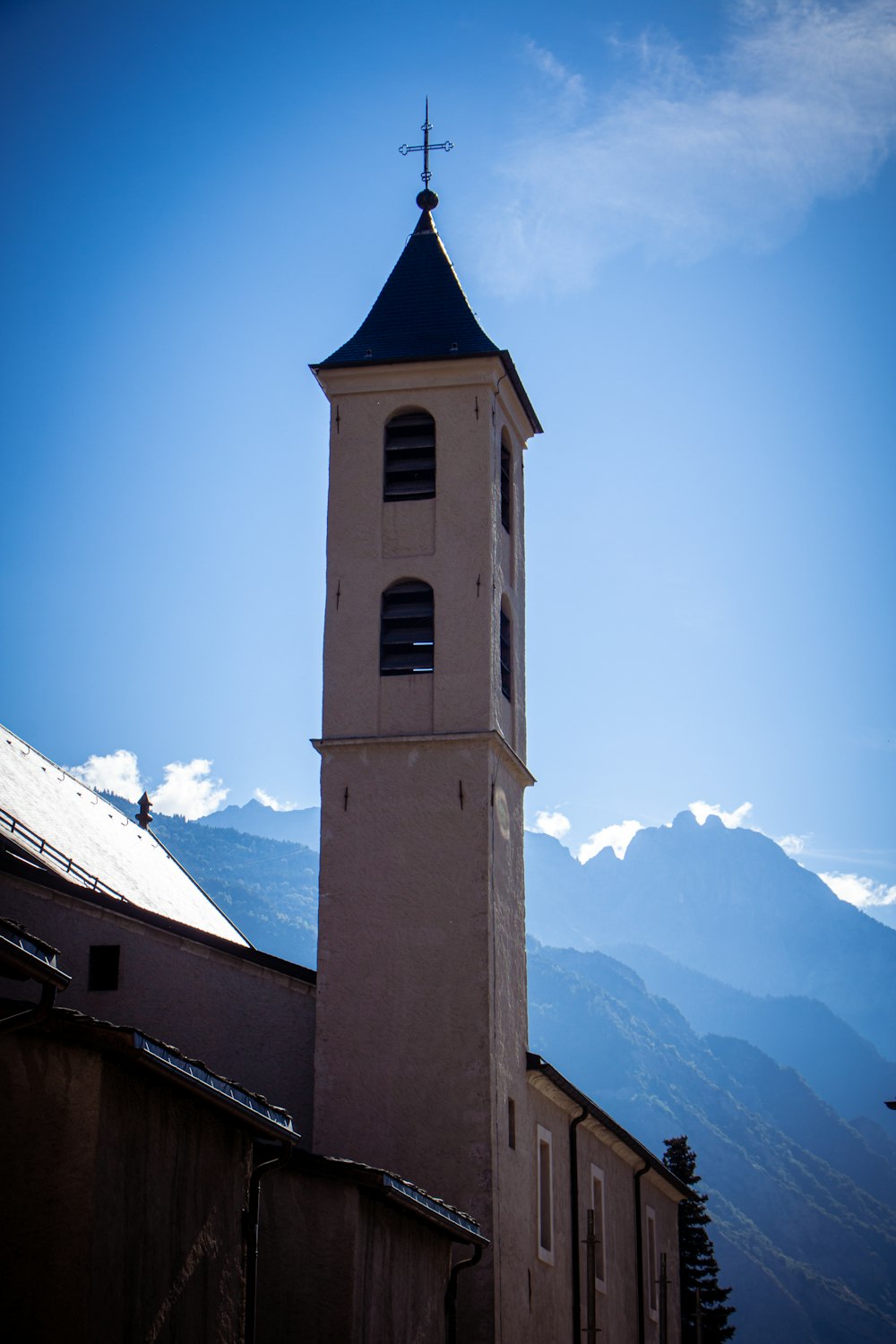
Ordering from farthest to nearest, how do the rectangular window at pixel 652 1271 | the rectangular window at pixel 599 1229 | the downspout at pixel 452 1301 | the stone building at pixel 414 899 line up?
the rectangular window at pixel 652 1271, the rectangular window at pixel 599 1229, the stone building at pixel 414 899, the downspout at pixel 452 1301

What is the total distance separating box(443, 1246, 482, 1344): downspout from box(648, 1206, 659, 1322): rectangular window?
15.1m

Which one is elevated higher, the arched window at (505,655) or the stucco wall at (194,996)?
the arched window at (505,655)

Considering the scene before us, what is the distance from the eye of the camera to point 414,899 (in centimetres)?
2548

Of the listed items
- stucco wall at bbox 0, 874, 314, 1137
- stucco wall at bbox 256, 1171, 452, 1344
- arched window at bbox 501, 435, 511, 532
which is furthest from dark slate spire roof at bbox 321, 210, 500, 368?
stucco wall at bbox 256, 1171, 452, 1344

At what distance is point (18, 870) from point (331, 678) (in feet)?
17.9

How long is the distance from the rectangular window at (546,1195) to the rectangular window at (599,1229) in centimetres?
323

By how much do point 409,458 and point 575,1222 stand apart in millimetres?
12833

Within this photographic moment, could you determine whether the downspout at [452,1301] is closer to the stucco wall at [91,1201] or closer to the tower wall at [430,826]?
the tower wall at [430,826]

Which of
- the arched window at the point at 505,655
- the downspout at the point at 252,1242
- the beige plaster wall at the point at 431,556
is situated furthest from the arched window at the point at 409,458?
the downspout at the point at 252,1242

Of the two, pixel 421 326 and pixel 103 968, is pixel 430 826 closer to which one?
pixel 103 968

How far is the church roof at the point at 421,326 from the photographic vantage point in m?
28.9

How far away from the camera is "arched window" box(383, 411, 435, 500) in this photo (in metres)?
28.2

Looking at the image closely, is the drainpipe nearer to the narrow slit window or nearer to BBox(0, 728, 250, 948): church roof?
BBox(0, 728, 250, 948): church roof

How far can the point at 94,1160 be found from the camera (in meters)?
13.2
